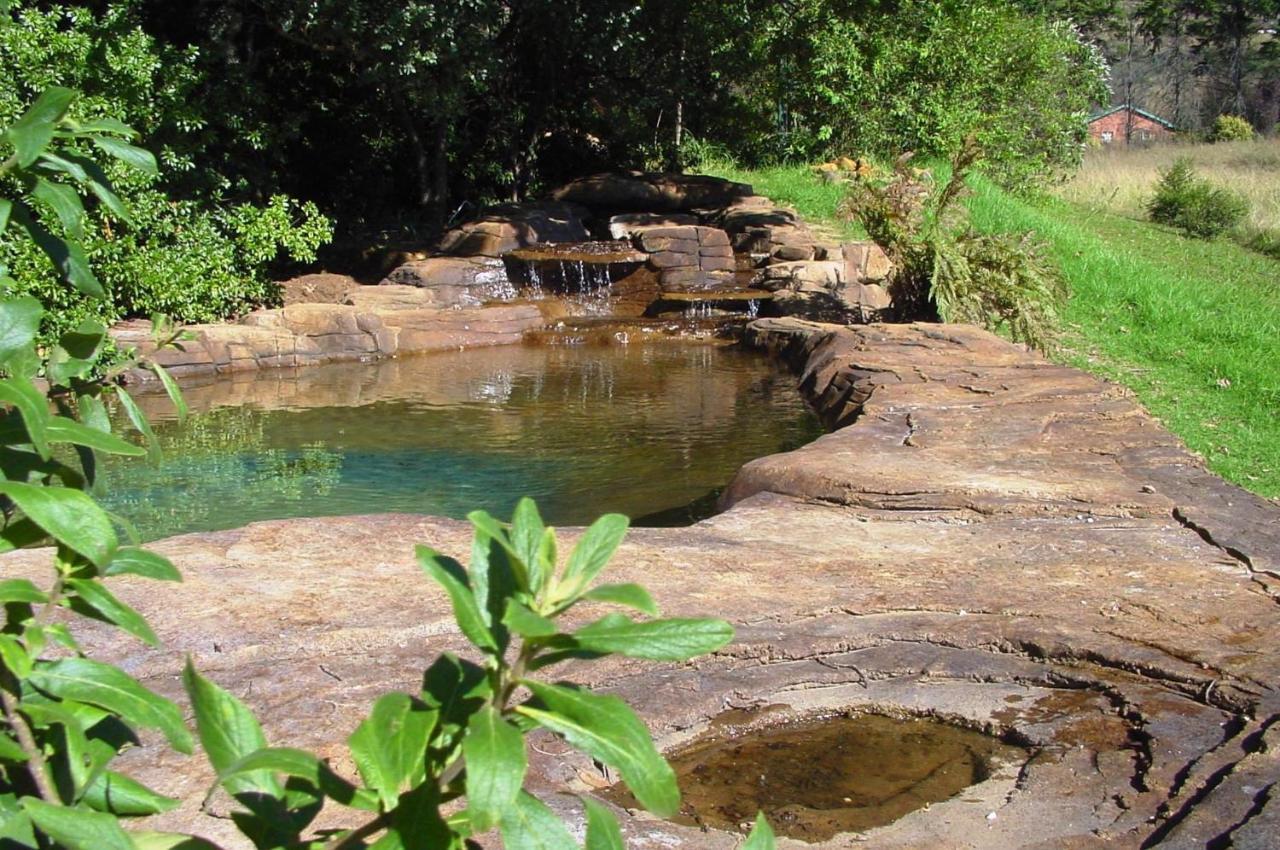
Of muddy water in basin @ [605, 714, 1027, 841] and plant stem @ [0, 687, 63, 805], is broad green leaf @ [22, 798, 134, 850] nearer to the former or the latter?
plant stem @ [0, 687, 63, 805]

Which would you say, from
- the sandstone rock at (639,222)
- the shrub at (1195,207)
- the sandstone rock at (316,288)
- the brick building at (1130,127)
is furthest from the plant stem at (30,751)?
the brick building at (1130,127)

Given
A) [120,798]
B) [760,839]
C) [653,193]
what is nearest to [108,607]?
[120,798]

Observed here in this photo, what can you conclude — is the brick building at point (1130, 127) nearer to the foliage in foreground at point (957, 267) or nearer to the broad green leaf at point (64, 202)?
the foliage in foreground at point (957, 267)

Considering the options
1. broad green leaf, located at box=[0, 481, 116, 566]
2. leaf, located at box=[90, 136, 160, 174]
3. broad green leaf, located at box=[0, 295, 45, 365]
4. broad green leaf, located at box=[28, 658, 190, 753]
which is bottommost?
broad green leaf, located at box=[28, 658, 190, 753]

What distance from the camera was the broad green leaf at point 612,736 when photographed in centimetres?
83

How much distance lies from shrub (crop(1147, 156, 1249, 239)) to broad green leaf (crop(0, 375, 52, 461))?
20853mm

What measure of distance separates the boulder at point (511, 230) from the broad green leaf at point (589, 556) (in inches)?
654

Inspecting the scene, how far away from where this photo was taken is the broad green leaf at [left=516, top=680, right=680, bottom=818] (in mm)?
834

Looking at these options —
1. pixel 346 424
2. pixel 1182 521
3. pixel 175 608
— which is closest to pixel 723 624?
pixel 175 608

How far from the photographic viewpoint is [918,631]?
411 cm

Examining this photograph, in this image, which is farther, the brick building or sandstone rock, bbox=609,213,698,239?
the brick building

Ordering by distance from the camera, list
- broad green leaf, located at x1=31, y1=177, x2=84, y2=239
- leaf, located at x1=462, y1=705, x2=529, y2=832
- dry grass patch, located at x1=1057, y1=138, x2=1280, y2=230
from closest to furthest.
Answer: leaf, located at x1=462, y1=705, x2=529, y2=832 < broad green leaf, located at x1=31, y1=177, x2=84, y2=239 < dry grass patch, located at x1=1057, y1=138, x2=1280, y2=230

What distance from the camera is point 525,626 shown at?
0.83 meters

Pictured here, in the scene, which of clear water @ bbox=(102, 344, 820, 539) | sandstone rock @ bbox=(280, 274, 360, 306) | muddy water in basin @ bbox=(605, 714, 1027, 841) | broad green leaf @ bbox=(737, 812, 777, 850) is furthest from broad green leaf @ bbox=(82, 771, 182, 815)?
sandstone rock @ bbox=(280, 274, 360, 306)
